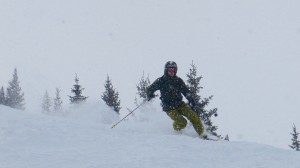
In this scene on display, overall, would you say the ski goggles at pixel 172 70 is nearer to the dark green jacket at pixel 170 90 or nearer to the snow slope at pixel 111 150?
the dark green jacket at pixel 170 90

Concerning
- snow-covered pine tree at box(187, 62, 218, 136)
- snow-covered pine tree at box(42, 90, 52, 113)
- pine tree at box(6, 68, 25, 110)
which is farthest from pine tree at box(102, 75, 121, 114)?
snow-covered pine tree at box(42, 90, 52, 113)

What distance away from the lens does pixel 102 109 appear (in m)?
15.3

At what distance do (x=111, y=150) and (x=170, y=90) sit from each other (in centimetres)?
412

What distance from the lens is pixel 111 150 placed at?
23.9ft

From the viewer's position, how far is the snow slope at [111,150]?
6.32m

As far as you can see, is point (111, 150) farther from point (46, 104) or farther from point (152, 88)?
point (46, 104)

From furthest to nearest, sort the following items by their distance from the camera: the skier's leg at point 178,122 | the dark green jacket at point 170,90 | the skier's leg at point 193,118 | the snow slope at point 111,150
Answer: the dark green jacket at point 170,90, the skier's leg at point 178,122, the skier's leg at point 193,118, the snow slope at point 111,150

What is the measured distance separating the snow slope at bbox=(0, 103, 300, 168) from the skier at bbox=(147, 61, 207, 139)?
2247 millimetres

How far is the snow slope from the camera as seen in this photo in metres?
6.32

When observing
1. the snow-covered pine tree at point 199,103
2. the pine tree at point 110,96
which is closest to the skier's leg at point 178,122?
the snow-covered pine tree at point 199,103

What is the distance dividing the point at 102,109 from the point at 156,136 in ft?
22.4

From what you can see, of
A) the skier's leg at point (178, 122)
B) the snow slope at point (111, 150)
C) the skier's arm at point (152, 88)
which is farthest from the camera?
the skier's arm at point (152, 88)

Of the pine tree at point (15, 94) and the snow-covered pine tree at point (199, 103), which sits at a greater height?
the pine tree at point (15, 94)

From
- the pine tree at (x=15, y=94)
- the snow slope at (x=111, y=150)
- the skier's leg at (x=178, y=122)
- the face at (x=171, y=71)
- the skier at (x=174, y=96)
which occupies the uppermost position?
the pine tree at (x=15, y=94)
